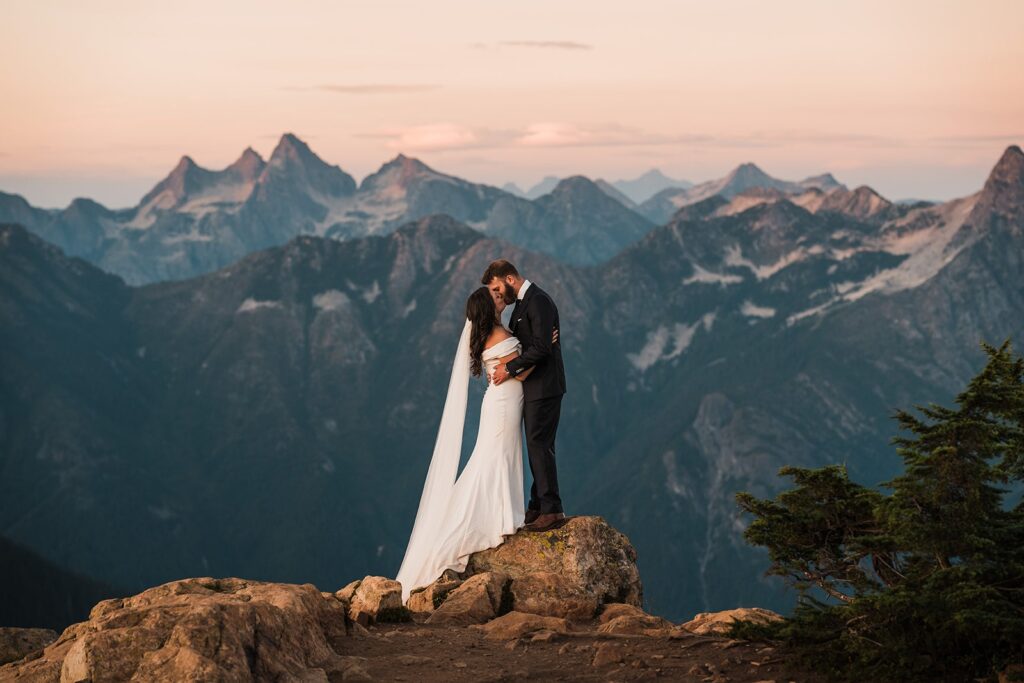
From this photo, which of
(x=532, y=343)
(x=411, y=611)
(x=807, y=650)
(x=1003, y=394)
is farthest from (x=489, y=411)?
(x=1003, y=394)

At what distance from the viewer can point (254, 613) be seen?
18859mm

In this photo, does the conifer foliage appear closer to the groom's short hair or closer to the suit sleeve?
the suit sleeve

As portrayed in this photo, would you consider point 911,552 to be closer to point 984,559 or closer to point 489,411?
point 984,559

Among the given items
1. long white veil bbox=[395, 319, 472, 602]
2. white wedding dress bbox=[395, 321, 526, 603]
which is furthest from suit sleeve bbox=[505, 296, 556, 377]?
long white veil bbox=[395, 319, 472, 602]

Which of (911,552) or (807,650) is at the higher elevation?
(911,552)

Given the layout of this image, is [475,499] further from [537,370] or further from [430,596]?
[537,370]

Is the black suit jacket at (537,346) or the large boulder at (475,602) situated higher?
the black suit jacket at (537,346)

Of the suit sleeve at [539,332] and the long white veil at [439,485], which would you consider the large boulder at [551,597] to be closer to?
the long white veil at [439,485]

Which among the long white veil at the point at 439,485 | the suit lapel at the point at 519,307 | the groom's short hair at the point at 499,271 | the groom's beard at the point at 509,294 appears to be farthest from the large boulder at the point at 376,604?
the groom's short hair at the point at 499,271

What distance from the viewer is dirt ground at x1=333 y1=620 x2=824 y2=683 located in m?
19.2

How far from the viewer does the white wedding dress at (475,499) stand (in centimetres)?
2612

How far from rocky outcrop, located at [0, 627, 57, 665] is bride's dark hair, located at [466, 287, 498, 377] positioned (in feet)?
32.0

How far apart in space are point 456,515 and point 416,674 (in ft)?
22.9

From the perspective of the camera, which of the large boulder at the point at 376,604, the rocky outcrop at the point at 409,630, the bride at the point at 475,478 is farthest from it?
the bride at the point at 475,478
